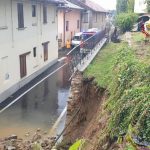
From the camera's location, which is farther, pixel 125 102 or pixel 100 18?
pixel 100 18

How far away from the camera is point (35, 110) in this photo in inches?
603

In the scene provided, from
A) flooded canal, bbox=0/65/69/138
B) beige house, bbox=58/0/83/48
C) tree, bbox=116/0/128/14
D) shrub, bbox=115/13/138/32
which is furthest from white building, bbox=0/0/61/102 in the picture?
tree, bbox=116/0/128/14

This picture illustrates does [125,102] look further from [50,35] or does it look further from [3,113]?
[50,35]

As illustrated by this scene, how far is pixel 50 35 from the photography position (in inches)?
1001

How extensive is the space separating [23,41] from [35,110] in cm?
567

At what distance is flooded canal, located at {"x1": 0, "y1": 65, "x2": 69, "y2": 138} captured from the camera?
43.6ft

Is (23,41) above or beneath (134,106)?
above

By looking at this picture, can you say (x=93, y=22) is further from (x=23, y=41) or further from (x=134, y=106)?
(x=134, y=106)

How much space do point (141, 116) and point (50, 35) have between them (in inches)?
838

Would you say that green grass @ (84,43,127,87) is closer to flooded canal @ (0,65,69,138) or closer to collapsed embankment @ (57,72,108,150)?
collapsed embankment @ (57,72,108,150)

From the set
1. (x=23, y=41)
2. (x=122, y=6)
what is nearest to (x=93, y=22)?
(x=122, y=6)

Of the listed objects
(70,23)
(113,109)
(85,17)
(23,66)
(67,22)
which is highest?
(85,17)

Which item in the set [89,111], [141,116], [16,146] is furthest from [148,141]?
[16,146]

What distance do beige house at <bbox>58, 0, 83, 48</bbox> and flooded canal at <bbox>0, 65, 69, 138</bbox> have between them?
13.8 m
